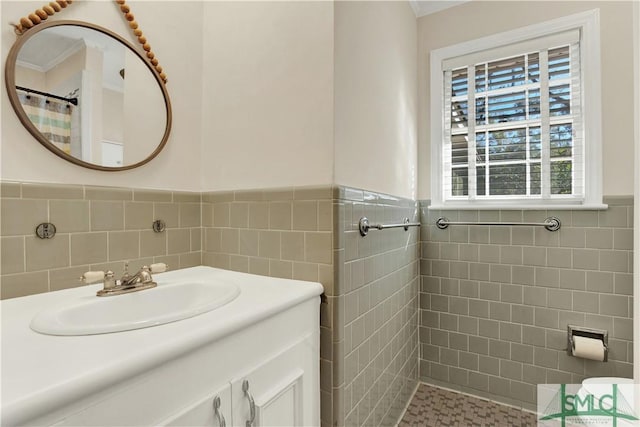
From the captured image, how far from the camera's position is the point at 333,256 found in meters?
1.15

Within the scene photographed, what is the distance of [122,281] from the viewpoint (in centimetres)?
106

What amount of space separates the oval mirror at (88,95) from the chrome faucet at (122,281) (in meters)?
0.40

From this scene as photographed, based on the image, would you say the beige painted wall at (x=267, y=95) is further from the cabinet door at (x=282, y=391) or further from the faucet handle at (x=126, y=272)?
the cabinet door at (x=282, y=391)

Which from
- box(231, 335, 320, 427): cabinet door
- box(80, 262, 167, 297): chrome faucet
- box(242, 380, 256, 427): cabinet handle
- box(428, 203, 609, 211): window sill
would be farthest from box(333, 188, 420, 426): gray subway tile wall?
box(80, 262, 167, 297): chrome faucet

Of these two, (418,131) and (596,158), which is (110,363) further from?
(596,158)

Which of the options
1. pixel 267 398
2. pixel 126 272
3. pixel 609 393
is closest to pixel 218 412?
pixel 267 398

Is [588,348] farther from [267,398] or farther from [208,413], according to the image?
[208,413]

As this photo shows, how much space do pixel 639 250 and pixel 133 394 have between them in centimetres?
85

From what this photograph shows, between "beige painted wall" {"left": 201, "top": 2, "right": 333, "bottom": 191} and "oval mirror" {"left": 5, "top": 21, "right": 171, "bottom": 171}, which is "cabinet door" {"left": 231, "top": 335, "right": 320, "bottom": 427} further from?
"oval mirror" {"left": 5, "top": 21, "right": 171, "bottom": 171}

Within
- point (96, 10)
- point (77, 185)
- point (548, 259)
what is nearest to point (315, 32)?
point (96, 10)

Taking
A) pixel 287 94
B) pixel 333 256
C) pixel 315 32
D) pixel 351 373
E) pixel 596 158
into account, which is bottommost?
pixel 351 373

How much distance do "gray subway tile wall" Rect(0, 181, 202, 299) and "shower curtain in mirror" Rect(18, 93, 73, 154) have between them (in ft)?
0.51

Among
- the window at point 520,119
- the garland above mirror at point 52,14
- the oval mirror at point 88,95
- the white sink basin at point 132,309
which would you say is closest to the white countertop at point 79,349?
the white sink basin at point 132,309

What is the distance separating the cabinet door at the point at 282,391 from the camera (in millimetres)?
837
